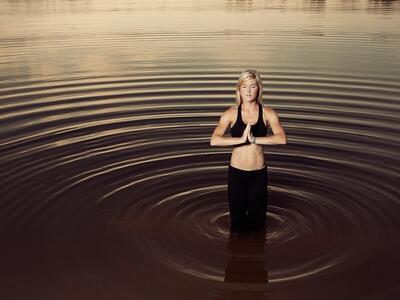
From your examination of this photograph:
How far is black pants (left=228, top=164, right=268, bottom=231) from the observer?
7258 mm

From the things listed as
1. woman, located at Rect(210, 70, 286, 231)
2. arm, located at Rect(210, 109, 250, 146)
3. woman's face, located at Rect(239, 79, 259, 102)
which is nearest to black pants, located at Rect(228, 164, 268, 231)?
woman, located at Rect(210, 70, 286, 231)

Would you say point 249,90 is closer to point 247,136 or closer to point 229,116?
point 229,116

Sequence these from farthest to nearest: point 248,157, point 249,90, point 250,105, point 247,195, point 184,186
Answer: point 184,186
point 247,195
point 248,157
point 250,105
point 249,90

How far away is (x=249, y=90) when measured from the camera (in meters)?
6.75

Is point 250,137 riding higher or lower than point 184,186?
higher

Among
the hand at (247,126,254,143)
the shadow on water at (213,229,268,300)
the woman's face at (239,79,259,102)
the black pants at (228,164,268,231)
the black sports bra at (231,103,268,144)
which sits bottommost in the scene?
the shadow on water at (213,229,268,300)

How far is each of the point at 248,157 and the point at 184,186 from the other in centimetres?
294

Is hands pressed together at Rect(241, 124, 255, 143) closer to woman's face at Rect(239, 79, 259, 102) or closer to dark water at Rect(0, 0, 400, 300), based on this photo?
woman's face at Rect(239, 79, 259, 102)

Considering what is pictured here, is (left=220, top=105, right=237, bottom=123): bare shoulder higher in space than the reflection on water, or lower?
higher

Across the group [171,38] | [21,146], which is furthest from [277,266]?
[171,38]

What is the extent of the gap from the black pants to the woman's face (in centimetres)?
112

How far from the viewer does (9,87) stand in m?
18.7

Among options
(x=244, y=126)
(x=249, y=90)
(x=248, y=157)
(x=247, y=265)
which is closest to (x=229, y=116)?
(x=244, y=126)

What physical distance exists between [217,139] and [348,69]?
16.4m
